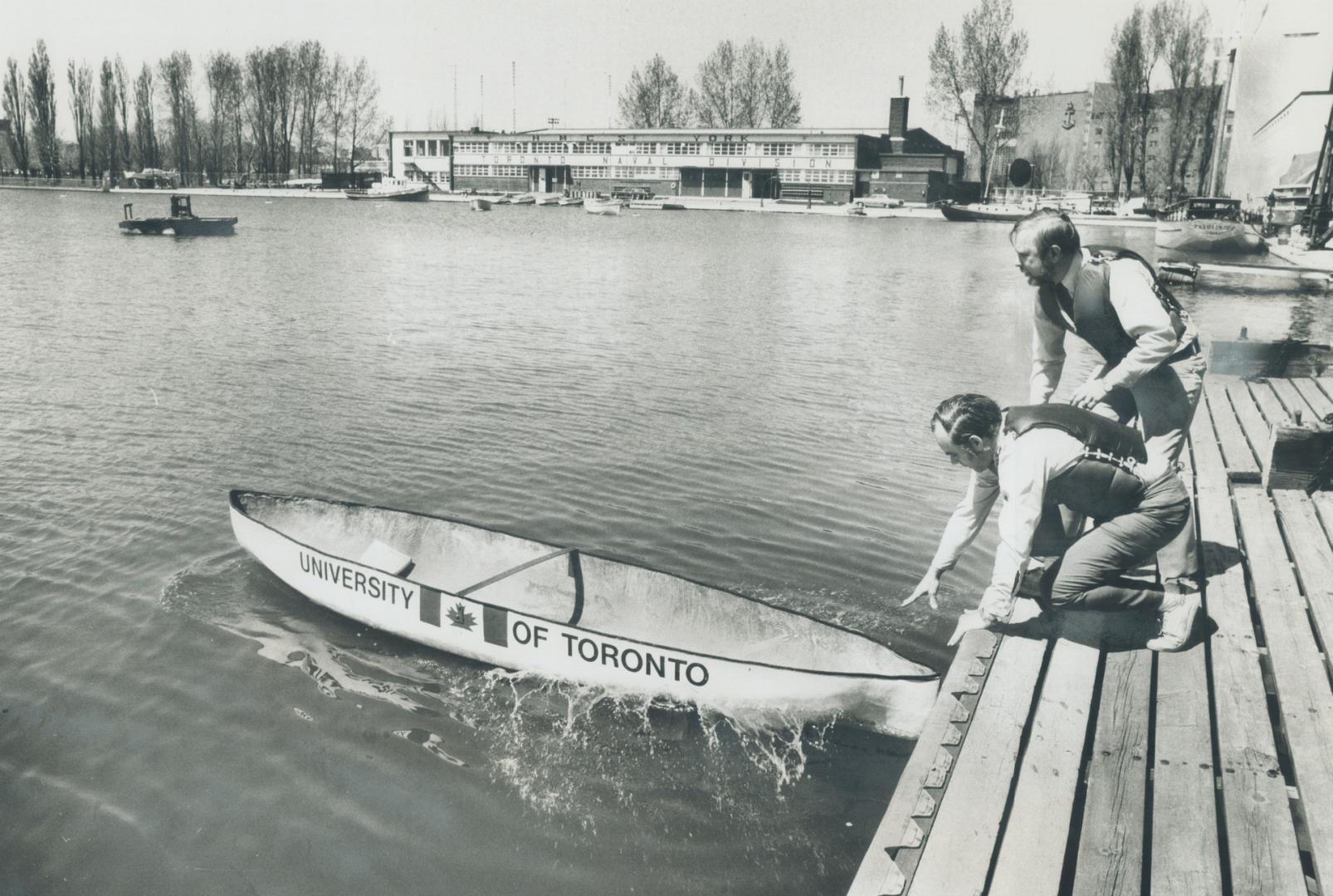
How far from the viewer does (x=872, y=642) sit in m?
6.49

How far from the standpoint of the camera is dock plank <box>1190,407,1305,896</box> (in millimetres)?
3699

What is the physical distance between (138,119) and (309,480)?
5004 inches

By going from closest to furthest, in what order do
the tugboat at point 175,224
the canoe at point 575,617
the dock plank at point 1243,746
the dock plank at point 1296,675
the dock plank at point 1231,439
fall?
the dock plank at point 1243,746
the dock plank at point 1296,675
the canoe at point 575,617
the dock plank at point 1231,439
the tugboat at point 175,224

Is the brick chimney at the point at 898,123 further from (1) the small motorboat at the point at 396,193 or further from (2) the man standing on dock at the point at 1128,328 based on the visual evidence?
(2) the man standing on dock at the point at 1128,328

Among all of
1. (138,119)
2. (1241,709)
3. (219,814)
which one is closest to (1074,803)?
(1241,709)

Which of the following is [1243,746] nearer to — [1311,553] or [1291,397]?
[1311,553]

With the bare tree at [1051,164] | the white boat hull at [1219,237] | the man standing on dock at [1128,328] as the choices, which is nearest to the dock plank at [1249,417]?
the man standing on dock at [1128,328]

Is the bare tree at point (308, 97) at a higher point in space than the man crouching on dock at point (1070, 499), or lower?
higher

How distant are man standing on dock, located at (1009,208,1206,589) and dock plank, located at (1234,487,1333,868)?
46 cm

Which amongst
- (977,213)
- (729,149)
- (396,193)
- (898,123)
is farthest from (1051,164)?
(396,193)

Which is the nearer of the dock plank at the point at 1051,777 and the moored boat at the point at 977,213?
the dock plank at the point at 1051,777

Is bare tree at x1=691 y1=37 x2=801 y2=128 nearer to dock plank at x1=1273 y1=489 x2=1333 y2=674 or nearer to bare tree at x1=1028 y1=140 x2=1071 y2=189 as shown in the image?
bare tree at x1=1028 y1=140 x2=1071 y2=189

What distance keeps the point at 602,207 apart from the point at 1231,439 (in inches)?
3384

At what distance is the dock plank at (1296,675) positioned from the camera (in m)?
3.99
